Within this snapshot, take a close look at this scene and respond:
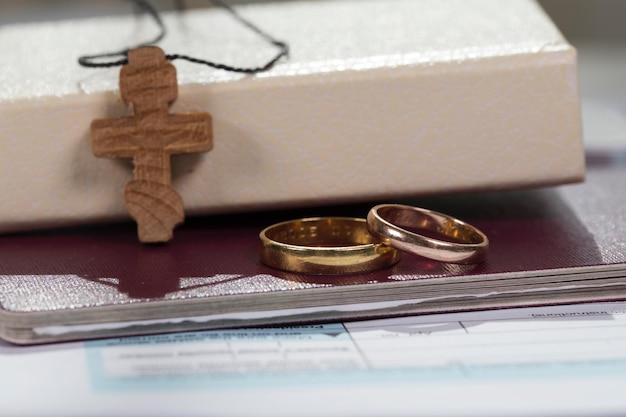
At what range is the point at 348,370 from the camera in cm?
62

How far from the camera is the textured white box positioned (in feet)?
2.63

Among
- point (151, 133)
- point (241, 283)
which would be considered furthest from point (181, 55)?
point (241, 283)

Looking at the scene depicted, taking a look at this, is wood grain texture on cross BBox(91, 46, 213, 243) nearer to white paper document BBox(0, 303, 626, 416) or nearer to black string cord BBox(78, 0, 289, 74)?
black string cord BBox(78, 0, 289, 74)

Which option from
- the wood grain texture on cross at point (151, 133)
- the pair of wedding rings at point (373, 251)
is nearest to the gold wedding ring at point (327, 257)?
the pair of wedding rings at point (373, 251)

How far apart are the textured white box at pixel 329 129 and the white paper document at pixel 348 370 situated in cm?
18

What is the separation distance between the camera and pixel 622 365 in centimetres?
63

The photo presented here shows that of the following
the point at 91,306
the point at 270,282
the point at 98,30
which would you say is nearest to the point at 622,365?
the point at 270,282

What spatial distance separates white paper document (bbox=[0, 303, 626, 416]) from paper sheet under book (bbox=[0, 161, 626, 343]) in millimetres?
13

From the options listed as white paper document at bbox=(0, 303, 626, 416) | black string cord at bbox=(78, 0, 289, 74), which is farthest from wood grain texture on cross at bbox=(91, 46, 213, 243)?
white paper document at bbox=(0, 303, 626, 416)

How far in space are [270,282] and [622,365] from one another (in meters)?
0.27

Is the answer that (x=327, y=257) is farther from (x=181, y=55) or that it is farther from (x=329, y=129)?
(x=181, y=55)

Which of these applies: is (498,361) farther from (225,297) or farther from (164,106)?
(164,106)

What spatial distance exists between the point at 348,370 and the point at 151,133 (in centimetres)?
29

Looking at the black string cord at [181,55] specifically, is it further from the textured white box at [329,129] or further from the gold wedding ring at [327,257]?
the gold wedding ring at [327,257]
